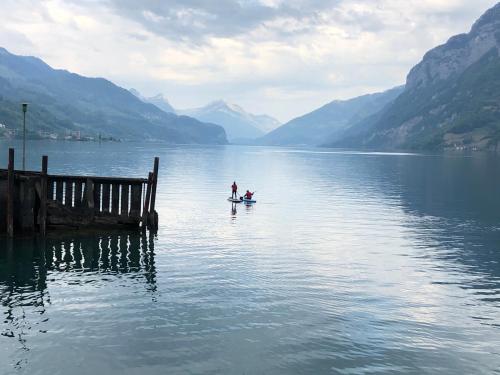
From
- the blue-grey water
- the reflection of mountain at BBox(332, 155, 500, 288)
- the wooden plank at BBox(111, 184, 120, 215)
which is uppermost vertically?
the wooden plank at BBox(111, 184, 120, 215)

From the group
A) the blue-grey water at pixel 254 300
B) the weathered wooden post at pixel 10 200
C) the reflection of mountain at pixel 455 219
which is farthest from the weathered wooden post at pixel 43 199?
the reflection of mountain at pixel 455 219

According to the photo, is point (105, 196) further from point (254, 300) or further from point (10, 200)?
point (254, 300)

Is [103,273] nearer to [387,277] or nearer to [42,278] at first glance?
[42,278]

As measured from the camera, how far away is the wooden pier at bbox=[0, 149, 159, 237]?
39.6 m

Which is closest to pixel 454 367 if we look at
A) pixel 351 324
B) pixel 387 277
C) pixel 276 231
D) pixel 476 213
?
pixel 351 324

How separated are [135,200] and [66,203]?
5.96 m

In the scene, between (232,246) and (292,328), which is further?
(232,246)

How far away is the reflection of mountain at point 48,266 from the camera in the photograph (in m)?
24.2

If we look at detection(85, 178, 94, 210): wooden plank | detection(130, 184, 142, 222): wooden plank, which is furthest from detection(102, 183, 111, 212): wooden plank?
detection(130, 184, 142, 222): wooden plank

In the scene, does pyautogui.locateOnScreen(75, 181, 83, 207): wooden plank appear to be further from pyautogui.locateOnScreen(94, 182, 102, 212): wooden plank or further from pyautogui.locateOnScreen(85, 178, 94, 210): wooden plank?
pyautogui.locateOnScreen(94, 182, 102, 212): wooden plank

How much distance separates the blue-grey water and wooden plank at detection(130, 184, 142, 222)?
2.27 metres

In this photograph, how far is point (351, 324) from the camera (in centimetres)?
2456

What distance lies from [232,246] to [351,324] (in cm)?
1927

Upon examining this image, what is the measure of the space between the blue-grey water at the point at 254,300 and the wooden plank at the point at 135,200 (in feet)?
7.46
